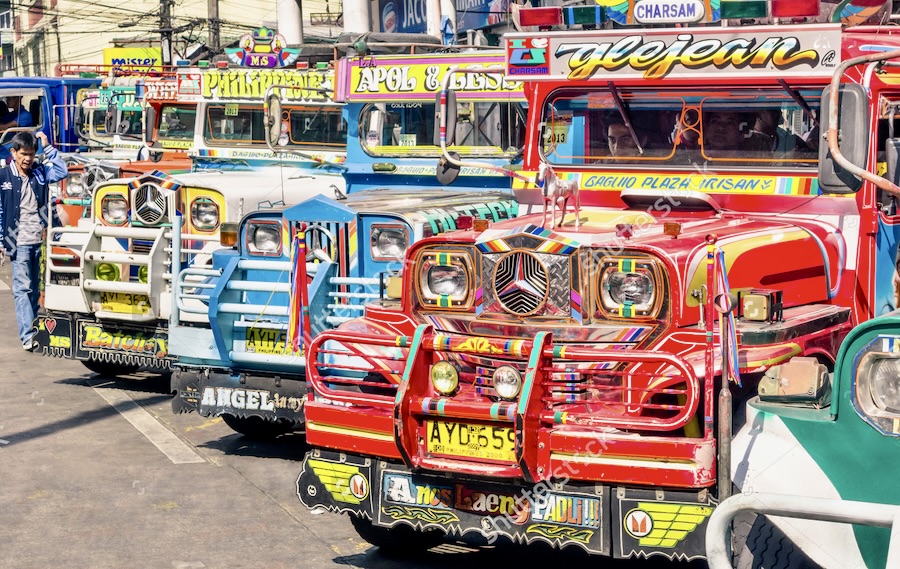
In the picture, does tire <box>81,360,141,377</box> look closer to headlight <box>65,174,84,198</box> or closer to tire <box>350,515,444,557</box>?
headlight <box>65,174,84,198</box>

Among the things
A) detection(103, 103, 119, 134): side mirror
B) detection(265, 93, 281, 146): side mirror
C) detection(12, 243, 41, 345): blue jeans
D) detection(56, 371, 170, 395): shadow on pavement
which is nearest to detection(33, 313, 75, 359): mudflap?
detection(56, 371, 170, 395): shadow on pavement

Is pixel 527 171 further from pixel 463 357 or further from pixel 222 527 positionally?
pixel 222 527

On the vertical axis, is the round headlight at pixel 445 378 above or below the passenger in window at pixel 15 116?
below

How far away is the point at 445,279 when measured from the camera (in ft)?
21.0

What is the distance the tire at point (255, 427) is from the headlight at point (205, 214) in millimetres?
1745

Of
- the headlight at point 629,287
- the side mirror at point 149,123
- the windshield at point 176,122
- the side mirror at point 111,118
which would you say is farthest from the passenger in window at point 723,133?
the side mirror at point 111,118

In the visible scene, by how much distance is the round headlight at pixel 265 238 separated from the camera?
340 inches

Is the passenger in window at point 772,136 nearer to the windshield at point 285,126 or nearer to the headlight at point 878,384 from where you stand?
the headlight at point 878,384

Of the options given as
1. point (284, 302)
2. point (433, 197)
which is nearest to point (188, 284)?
point (284, 302)

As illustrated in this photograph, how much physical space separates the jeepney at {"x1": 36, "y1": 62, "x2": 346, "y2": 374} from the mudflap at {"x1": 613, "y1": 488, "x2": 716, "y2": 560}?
441cm

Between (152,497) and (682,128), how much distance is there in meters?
3.73

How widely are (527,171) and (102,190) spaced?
4.96 metres

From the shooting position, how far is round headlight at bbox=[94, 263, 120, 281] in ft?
34.3

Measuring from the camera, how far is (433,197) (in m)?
9.38
